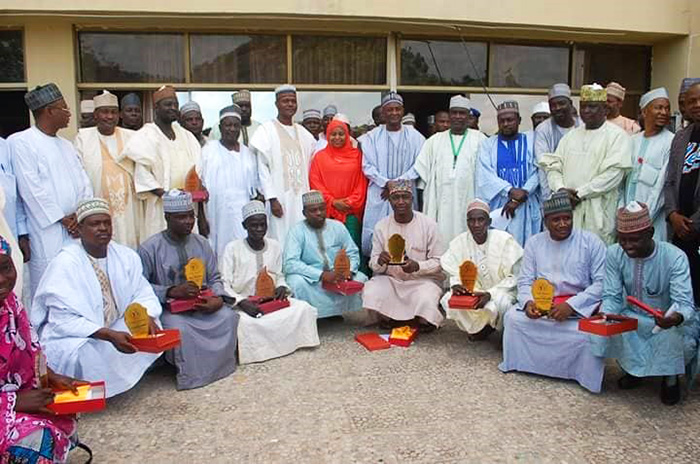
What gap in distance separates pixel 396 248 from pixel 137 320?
2295 millimetres

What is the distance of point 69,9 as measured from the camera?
741 cm

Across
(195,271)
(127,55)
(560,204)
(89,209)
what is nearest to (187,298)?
(195,271)

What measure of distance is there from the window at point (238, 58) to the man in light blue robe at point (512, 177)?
12.5 ft

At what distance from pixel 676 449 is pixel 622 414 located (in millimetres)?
445

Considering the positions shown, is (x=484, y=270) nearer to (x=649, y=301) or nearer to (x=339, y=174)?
(x=649, y=301)

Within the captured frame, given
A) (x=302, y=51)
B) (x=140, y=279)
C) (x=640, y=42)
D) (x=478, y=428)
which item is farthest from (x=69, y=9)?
(x=640, y=42)

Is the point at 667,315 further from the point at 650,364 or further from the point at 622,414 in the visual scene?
the point at 622,414

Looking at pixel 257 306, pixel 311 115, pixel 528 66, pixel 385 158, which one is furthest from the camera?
pixel 528 66

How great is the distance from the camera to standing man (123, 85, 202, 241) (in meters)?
5.40

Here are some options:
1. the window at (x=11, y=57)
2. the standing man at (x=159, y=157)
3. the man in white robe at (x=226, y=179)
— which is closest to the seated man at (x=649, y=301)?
the man in white robe at (x=226, y=179)

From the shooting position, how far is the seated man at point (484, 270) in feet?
15.5

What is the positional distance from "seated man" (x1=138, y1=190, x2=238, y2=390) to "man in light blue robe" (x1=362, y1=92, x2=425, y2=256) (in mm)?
2126

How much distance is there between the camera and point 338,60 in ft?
28.0

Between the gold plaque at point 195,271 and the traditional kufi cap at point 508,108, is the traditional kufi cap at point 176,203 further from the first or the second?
the traditional kufi cap at point 508,108
